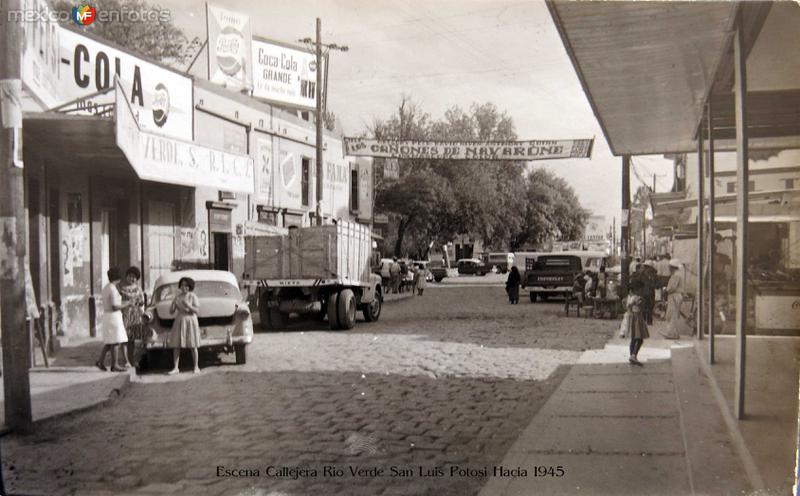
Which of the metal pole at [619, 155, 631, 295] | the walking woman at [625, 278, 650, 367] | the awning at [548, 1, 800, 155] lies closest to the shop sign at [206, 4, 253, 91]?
the awning at [548, 1, 800, 155]

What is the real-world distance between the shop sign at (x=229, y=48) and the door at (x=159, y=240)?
293 centimetres

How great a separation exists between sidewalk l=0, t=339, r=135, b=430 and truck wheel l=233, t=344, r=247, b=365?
1.45 meters

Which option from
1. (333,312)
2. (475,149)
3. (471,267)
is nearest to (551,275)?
(475,149)

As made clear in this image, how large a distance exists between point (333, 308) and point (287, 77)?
6278 millimetres

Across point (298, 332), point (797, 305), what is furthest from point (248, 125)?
point (797, 305)

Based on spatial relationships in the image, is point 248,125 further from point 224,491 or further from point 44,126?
point 224,491

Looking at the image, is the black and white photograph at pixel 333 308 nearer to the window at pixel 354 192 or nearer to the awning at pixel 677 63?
the awning at pixel 677 63

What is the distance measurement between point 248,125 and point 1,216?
45.6 ft

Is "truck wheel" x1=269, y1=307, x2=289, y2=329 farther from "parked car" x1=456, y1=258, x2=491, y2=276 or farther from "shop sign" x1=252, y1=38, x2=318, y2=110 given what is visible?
"parked car" x1=456, y1=258, x2=491, y2=276

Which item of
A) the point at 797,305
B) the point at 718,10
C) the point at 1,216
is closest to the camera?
the point at 718,10

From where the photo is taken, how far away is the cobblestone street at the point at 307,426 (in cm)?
492

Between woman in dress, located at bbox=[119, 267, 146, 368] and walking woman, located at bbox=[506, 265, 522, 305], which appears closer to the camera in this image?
woman in dress, located at bbox=[119, 267, 146, 368]

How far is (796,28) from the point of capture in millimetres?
5797

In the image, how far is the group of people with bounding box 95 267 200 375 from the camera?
9070 millimetres
